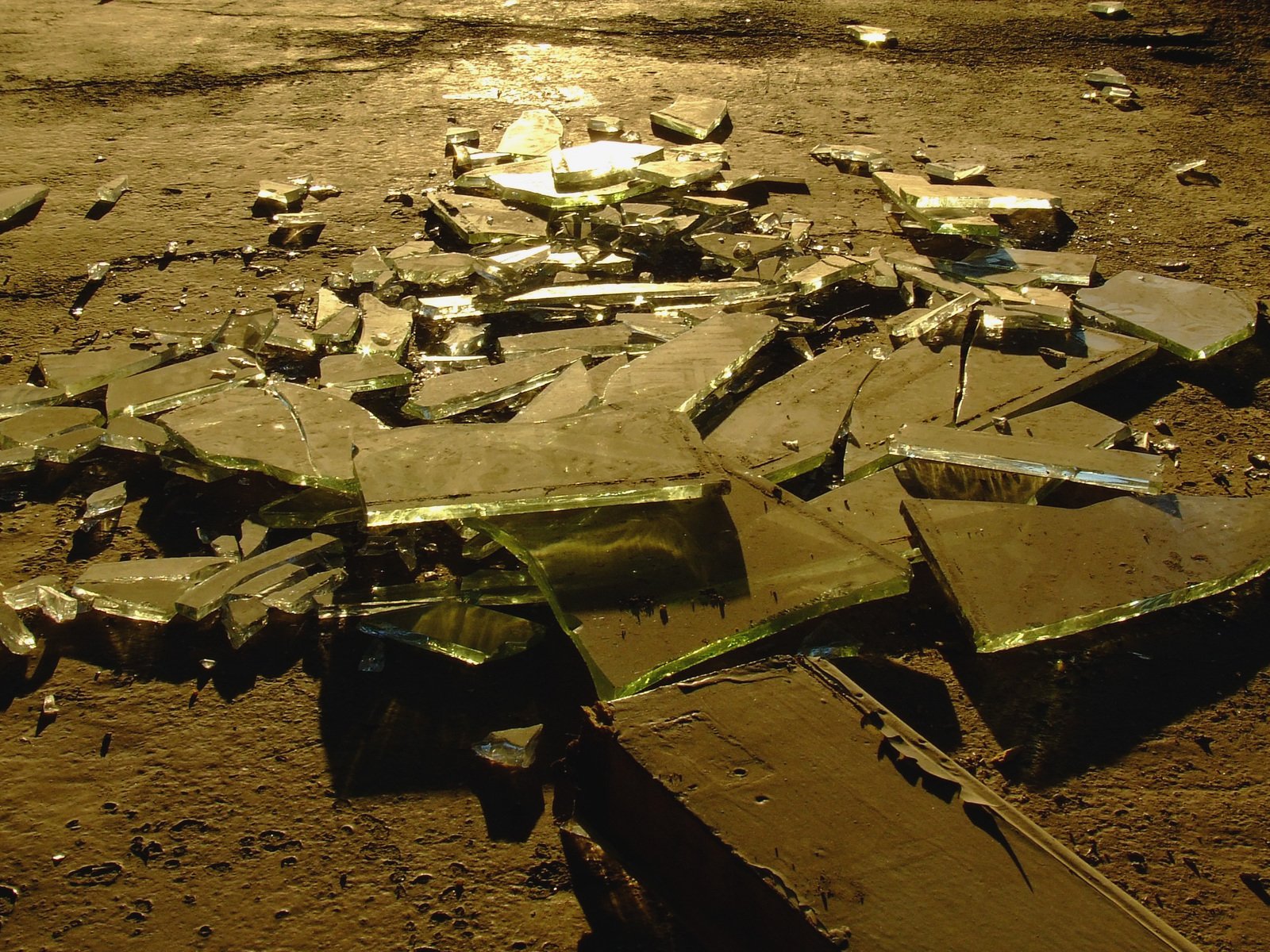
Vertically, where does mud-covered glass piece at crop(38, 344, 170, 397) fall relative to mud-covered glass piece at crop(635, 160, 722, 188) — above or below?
below

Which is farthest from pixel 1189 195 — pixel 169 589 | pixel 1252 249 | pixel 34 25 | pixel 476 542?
pixel 34 25

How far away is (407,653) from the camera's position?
6.29 ft

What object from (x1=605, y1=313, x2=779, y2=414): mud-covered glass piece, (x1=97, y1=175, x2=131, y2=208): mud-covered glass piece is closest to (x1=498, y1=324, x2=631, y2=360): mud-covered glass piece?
(x1=605, y1=313, x2=779, y2=414): mud-covered glass piece

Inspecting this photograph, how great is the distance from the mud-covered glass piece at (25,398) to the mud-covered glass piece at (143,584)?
0.79m

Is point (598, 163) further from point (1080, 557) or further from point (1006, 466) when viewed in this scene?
point (1080, 557)

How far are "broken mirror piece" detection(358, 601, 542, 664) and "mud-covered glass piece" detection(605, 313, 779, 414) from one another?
0.72 metres

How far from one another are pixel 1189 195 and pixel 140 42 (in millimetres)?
5482

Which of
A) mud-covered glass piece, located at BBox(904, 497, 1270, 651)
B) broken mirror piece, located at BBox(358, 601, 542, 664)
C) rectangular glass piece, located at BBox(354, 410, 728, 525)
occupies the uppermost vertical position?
rectangular glass piece, located at BBox(354, 410, 728, 525)

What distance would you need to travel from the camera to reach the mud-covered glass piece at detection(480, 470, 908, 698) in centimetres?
174

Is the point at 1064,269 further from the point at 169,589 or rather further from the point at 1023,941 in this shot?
the point at 169,589

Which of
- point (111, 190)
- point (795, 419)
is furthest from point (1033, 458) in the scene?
point (111, 190)

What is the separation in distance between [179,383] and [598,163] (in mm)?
1871

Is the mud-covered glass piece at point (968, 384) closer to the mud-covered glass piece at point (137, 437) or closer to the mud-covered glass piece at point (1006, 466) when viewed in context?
the mud-covered glass piece at point (1006, 466)

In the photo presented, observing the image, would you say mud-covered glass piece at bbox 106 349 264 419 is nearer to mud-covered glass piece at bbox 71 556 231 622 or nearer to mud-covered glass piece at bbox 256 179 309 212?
mud-covered glass piece at bbox 71 556 231 622
